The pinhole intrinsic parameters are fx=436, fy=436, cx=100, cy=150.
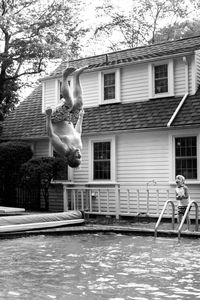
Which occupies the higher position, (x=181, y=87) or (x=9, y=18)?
(x=9, y=18)

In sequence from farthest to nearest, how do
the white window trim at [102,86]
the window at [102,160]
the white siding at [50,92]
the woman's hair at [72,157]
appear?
the white siding at [50,92] → the white window trim at [102,86] → the window at [102,160] → the woman's hair at [72,157]

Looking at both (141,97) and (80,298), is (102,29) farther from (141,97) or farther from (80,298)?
(80,298)

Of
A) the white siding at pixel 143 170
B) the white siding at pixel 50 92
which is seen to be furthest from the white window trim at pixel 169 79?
the white siding at pixel 50 92

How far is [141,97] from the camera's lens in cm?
1761

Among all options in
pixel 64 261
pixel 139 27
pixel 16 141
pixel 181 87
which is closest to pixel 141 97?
pixel 181 87

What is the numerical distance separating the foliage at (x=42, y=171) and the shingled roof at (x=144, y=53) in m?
4.40

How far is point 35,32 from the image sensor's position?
21.9 metres

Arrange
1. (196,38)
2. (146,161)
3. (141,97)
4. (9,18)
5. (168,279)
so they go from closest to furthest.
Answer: (168,279), (146,161), (141,97), (196,38), (9,18)

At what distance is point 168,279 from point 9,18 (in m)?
17.6

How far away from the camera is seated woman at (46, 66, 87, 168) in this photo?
6.44 metres

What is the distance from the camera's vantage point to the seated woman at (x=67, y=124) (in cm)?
644

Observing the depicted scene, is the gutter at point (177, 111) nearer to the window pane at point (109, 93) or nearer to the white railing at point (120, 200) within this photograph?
the white railing at point (120, 200)

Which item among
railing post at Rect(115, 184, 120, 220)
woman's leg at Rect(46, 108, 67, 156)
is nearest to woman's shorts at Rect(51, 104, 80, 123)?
woman's leg at Rect(46, 108, 67, 156)

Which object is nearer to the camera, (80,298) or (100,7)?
(80,298)
